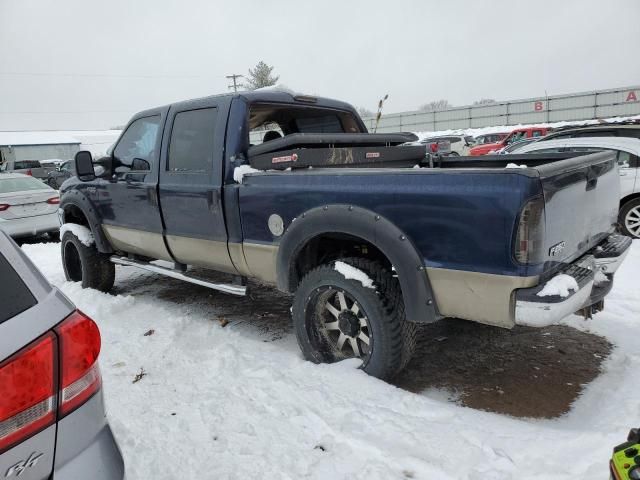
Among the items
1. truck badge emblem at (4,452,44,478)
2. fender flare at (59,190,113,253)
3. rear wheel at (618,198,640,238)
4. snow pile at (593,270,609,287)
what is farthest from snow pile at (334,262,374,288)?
rear wheel at (618,198,640,238)

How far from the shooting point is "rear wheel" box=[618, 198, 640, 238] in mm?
7480

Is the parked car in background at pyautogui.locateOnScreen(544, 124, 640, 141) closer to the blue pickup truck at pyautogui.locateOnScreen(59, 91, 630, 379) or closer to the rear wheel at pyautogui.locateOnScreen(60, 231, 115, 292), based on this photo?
the blue pickup truck at pyautogui.locateOnScreen(59, 91, 630, 379)

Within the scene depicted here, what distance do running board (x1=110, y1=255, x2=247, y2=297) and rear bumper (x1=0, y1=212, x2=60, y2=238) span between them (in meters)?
4.97

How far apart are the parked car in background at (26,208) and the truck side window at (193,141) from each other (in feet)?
18.6

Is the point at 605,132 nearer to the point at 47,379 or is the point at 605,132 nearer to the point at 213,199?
the point at 213,199

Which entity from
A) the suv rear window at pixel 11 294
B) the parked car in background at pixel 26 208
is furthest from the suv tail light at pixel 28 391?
the parked car in background at pixel 26 208

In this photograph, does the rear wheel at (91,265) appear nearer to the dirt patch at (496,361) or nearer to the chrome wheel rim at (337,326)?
the dirt patch at (496,361)

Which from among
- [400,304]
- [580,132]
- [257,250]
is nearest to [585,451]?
[400,304]

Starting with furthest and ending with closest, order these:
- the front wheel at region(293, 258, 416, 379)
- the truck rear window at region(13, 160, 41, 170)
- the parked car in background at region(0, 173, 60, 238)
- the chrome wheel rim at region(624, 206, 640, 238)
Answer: the truck rear window at region(13, 160, 41, 170) → the parked car in background at region(0, 173, 60, 238) → the chrome wheel rim at region(624, 206, 640, 238) → the front wheel at region(293, 258, 416, 379)

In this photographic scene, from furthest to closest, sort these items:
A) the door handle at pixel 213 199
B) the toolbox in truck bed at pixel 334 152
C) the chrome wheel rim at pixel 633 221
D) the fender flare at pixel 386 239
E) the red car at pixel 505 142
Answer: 1. the red car at pixel 505 142
2. the chrome wheel rim at pixel 633 221
3. the door handle at pixel 213 199
4. the toolbox in truck bed at pixel 334 152
5. the fender flare at pixel 386 239

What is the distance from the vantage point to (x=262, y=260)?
12.4 feet

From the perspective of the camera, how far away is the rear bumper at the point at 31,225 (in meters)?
9.16

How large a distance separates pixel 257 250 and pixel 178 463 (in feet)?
5.47

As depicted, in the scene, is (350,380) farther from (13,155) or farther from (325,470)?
(13,155)
